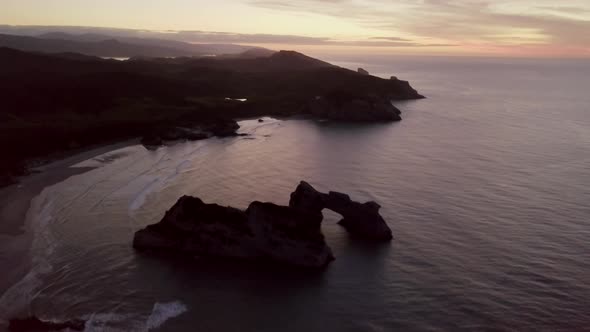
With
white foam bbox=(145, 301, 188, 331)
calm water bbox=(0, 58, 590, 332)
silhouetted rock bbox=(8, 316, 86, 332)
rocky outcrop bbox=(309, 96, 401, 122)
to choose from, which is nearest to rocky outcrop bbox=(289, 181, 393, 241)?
calm water bbox=(0, 58, 590, 332)

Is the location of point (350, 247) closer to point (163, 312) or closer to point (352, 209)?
point (352, 209)

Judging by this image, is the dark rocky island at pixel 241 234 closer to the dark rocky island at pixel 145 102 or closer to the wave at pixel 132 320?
the wave at pixel 132 320

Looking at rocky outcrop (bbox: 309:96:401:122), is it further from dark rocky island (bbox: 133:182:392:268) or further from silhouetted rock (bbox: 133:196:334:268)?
silhouetted rock (bbox: 133:196:334:268)

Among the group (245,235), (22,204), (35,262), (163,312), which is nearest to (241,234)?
(245,235)

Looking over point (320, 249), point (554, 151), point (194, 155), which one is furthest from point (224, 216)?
point (554, 151)

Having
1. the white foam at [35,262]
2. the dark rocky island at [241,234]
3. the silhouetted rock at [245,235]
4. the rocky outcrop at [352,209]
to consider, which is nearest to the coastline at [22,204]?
the white foam at [35,262]

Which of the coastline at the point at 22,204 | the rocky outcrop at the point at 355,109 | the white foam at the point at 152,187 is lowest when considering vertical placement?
the coastline at the point at 22,204
